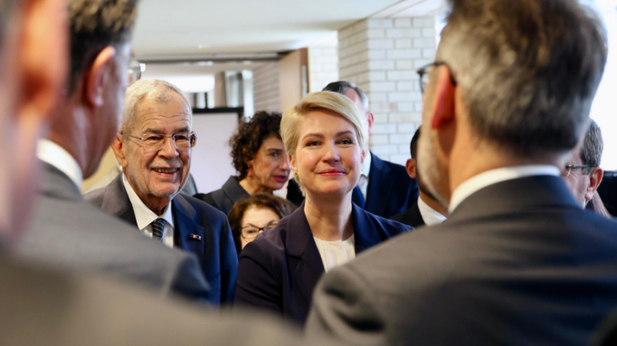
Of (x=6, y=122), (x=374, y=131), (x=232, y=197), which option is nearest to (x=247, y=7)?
(x=374, y=131)

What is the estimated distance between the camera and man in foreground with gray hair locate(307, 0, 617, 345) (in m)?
0.83

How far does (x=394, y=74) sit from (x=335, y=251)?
5450 millimetres

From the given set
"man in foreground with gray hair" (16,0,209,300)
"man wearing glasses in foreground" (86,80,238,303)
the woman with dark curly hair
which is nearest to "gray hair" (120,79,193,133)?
"man wearing glasses in foreground" (86,80,238,303)

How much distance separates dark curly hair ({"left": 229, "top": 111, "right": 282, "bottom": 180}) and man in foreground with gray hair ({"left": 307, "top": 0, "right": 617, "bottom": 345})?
3275mm

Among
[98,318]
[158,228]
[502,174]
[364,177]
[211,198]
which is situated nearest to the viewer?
[98,318]

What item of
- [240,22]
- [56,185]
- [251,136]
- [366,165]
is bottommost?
[366,165]

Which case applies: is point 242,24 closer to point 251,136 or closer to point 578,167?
point 251,136

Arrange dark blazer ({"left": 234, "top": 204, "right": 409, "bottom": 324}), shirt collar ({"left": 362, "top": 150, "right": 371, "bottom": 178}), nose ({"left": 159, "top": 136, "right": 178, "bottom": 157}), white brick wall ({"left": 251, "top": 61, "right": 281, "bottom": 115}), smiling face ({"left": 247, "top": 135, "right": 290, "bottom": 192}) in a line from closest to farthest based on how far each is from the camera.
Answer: dark blazer ({"left": 234, "top": 204, "right": 409, "bottom": 324}) → nose ({"left": 159, "top": 136, "right": 178, "bottom": 157}) → shirt collar ({"left": 362, "top": 150, "right": 371, "bottom": 178}) → smiling face ({"left": 247, "top": 135, "right": 290, "bottom": 192}) → white brick wall ({"left": 251, "top": 61, "right": 281, "bottom": 115})

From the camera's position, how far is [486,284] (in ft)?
2.76

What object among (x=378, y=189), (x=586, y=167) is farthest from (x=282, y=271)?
(x=378, y=189)

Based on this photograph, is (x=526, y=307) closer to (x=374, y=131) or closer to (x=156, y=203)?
(x=156, y=203)

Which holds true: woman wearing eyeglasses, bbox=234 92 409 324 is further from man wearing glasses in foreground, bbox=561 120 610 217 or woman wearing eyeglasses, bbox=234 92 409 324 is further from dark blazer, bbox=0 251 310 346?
dark blazer, bbox=0 251 310 346

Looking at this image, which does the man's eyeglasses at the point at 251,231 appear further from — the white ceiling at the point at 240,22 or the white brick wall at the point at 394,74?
the white brick wall at the point at 394,74

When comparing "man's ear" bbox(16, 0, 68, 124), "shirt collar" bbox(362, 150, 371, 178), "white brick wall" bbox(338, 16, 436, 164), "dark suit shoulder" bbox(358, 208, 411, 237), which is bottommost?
"dark suit shoulder" bbox(358, 208, 411, 237)
